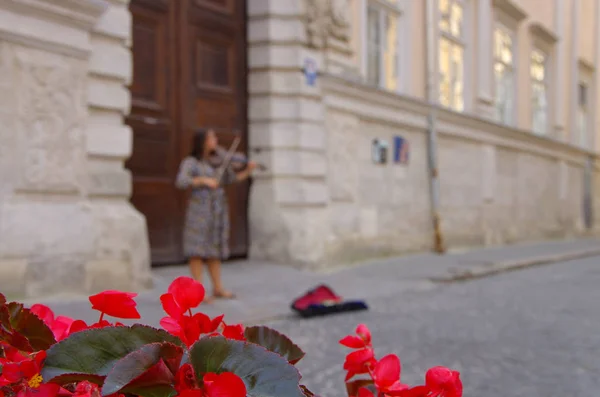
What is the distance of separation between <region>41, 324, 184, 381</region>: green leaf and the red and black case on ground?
16.3 ft

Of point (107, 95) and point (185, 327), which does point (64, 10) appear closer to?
point (107, 95)

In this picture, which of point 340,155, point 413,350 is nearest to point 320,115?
point 340,155

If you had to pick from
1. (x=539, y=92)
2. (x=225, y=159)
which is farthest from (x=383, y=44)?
(x=539, y=92)

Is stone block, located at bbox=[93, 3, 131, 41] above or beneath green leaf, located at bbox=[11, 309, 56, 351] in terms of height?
above

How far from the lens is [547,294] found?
722 cm

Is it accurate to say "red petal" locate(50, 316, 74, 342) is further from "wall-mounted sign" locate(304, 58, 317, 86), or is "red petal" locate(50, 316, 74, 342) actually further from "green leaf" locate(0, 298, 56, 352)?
"wall-mounted sign" locate(304, 58, 317, 86)

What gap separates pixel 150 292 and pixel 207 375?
5774mm

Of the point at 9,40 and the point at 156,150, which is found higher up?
the point at 9,40

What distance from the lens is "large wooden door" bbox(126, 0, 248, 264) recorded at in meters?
7.50

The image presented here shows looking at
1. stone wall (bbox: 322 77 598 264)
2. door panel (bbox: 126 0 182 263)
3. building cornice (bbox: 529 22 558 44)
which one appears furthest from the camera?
building cornice (bbox: 529 22 558 44)

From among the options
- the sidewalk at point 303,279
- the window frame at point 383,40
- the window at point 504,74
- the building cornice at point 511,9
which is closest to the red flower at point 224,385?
the sidewalk at point 303,279

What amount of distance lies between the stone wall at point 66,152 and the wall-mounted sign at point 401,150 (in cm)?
511

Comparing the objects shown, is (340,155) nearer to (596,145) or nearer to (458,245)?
(458,245)

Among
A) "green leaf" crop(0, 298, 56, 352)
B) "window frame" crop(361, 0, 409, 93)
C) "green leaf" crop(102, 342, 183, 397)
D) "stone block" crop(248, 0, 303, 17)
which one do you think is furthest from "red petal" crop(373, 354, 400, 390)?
"window frame" crop(361, 0, 409, 93)
